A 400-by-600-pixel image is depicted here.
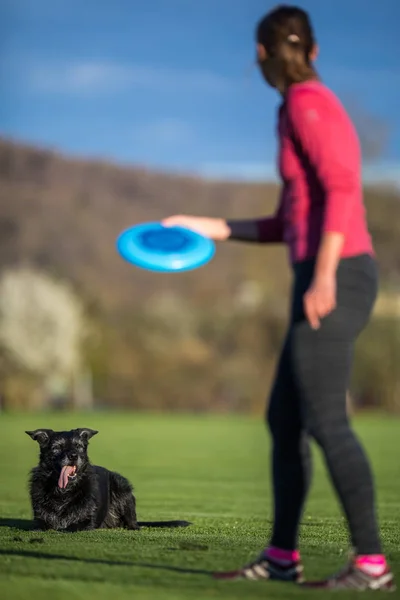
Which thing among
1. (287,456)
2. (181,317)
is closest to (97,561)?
(287,456)

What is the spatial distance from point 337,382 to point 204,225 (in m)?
0.93

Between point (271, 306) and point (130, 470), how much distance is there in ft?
150

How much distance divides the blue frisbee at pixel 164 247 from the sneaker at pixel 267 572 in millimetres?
1172

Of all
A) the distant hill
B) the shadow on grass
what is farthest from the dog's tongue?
the distant hill

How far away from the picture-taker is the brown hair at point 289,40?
13.7 feet

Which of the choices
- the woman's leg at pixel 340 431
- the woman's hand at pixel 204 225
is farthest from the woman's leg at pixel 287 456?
the woman's hand at pixel 204 225

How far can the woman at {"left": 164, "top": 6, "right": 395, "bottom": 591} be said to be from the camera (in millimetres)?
3992

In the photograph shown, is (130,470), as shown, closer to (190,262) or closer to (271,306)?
(190,262)

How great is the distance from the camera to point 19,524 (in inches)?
299

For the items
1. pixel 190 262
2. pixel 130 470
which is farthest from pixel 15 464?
pixel 190 262

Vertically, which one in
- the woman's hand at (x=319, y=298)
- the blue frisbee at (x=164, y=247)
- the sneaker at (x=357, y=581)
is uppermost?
the blue frisbee at (x=164, y=247)

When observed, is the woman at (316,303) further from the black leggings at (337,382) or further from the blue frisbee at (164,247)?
the blue frisbee at (164,247)

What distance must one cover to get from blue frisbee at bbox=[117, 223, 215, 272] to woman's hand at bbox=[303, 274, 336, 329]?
2.43 feet

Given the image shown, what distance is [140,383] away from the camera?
62875mm
